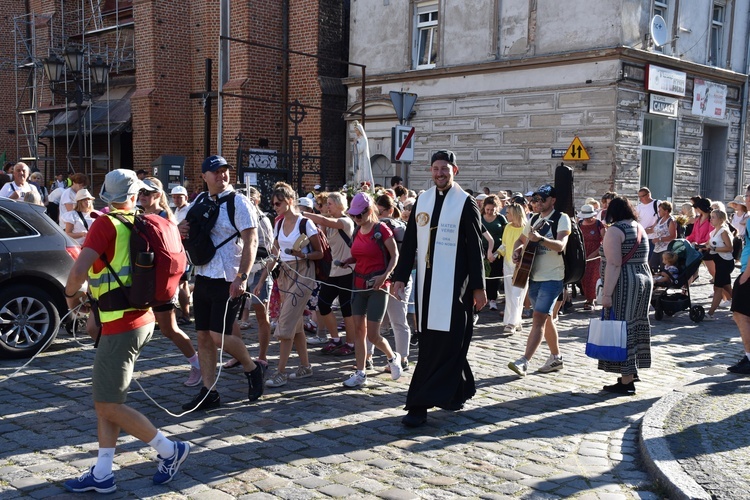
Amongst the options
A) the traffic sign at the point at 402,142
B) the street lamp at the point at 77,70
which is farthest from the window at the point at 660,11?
the street lamp at the point at 77,70

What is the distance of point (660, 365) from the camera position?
8.89 m

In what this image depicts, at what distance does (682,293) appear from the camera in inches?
485

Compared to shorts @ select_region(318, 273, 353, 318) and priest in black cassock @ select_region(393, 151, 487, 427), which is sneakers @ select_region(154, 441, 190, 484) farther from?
shorts @ select_region(318, 273, 353, 318)

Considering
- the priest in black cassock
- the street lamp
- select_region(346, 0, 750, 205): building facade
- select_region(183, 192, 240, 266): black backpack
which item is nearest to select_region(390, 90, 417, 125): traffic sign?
select_region(346, 0, 750, 205): building facade

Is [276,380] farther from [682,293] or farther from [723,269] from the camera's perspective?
[723,269]

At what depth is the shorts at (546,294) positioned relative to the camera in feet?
25.6

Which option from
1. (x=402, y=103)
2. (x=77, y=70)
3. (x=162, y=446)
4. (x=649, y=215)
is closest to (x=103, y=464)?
(x=162, y=446)

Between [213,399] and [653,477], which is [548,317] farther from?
[213,399]

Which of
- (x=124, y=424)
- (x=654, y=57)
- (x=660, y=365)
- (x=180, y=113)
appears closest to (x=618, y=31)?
(x=654, y=57)

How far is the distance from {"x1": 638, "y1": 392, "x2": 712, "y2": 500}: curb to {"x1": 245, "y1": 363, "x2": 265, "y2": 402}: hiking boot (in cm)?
304

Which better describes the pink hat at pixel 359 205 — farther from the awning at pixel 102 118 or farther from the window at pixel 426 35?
the awning at pixel 102 118

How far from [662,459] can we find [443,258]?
2.12 metres

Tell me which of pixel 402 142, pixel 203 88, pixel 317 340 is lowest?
pixel 317 340

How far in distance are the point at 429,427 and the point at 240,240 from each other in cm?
211
